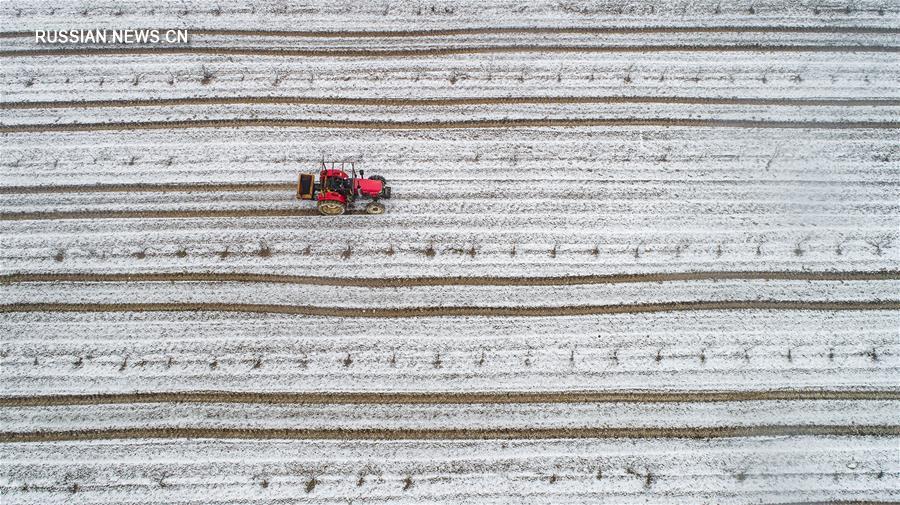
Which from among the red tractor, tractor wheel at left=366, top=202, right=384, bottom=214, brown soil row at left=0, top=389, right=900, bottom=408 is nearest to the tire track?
the red tractor

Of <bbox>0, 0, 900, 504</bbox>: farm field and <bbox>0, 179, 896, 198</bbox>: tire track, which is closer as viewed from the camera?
<bbox>0, 0, 900, 504</bbox>: farm field

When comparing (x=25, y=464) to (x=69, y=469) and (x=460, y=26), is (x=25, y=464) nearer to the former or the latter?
(x=69, y=469)

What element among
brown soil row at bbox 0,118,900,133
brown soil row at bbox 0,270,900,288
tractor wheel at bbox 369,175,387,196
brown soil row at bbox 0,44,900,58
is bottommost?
brown soil row at bbox 0,270,900,288

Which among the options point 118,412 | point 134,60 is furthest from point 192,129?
point 118,412

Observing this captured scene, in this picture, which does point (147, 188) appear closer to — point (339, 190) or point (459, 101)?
point (339, 190)

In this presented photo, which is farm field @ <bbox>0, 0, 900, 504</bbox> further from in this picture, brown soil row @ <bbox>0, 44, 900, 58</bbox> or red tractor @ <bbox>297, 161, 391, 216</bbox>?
red tractor @ <bbox>297, 161, 391, 216</bbox>

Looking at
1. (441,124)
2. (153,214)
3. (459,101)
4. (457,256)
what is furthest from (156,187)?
(459,101)
